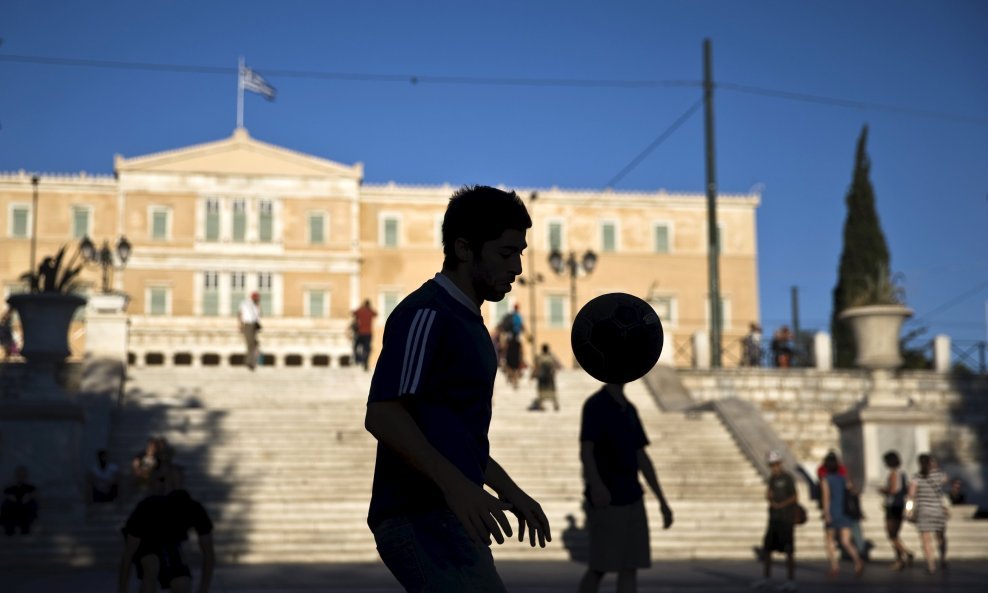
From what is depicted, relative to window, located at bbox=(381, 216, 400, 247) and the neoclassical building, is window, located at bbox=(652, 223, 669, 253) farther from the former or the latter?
window, located at bbox=(381, 216, 400, 247)

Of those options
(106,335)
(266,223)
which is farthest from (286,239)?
(106,335)

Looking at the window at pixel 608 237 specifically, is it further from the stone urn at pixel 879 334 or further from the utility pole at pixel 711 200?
the stone urn at pixel 879 334

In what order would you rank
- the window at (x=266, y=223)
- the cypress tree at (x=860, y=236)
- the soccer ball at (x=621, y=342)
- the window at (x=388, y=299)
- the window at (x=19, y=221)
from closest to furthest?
the soccer ball at (x=621, y=342) → the cypress tree at (x=860, y=236) → the window at (x=19, y=221) → the window at (x=266, y=223) → the window at (x=388, y=299)

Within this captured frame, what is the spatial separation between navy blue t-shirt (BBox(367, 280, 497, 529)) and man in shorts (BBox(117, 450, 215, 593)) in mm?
4414

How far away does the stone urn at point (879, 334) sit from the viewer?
20.4 m

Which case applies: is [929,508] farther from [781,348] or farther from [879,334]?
[781,348]

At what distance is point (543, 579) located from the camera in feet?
44.6

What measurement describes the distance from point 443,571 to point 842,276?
53.6 meters

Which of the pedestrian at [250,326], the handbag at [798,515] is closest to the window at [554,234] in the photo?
the pedestrian at [250,326]

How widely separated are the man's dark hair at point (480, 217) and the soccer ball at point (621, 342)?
2.69 feet

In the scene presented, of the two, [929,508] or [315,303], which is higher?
[315,303]

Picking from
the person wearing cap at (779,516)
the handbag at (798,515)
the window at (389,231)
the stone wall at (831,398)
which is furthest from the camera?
the window at (389,231)

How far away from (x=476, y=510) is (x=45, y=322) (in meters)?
15.7

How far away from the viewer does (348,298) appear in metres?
60.4
